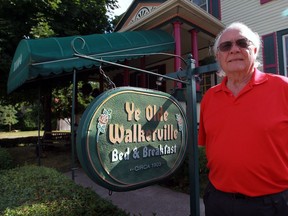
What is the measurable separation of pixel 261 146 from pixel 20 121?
137 feet

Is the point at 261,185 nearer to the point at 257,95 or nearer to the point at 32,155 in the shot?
the point at 257,95

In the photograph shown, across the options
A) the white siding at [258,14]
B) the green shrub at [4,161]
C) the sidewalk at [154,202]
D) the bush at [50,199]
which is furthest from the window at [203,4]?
the bush at [50,199]

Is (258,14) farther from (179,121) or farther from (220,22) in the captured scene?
(179,121)

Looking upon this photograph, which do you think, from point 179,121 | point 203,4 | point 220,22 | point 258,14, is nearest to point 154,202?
point 179,121

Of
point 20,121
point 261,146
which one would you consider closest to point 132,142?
point 261,146

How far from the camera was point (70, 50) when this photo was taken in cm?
615

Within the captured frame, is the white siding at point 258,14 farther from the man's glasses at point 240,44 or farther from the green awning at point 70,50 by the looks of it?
the man's glasses at point 240,44

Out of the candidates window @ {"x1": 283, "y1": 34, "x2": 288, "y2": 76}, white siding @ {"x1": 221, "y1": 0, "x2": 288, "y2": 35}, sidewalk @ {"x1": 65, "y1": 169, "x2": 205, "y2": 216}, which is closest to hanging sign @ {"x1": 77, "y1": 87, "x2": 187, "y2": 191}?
sidewalk @ {"x1": 65, "y1": 169, "x2": 205, "y2": 216}

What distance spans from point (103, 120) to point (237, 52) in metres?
0.98

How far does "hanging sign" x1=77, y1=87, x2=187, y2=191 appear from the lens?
172 centimetres

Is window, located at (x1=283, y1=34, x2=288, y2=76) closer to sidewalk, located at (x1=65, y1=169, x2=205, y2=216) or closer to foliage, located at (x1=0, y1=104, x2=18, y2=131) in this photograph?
sidewalk, located at (x1=65, y1=169, x2=205, y2=216)

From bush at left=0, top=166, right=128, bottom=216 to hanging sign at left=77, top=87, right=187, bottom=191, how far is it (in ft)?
2.37

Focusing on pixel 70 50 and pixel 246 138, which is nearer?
pixel 246 138

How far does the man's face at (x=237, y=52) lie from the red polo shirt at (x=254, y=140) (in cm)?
10
